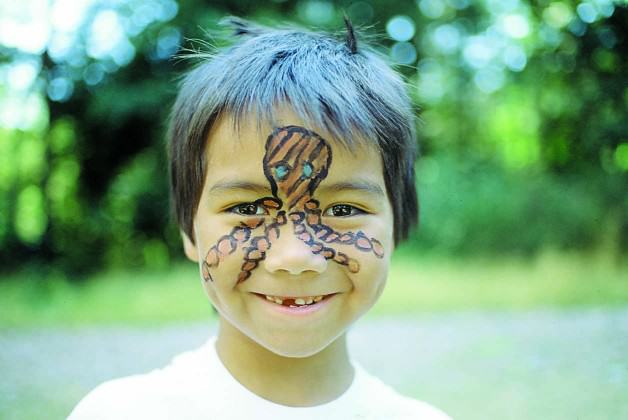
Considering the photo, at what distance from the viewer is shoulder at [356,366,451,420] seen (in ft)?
4.19

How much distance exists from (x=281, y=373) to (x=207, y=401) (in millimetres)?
154

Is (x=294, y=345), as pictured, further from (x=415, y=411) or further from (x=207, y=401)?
(x=415, y=411)

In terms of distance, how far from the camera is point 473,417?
7.02 feet

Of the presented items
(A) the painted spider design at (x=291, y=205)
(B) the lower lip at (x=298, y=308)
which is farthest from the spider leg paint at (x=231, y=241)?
(B) the lower lip at (x=298, y=308)

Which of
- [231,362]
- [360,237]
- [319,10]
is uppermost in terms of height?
[319,10]

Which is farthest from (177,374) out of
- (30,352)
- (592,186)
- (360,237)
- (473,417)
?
(592,186)

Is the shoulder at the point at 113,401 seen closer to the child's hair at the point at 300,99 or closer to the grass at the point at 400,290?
the child's hair at the point at 300,99

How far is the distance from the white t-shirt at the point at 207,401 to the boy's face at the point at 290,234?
136 millimetres

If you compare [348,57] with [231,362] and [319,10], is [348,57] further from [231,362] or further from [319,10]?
[319,10]

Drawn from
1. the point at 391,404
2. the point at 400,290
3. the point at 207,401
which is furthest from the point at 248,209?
the point at 400,290

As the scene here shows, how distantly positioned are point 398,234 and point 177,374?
587 mm

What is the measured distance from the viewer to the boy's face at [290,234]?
1.13 metres

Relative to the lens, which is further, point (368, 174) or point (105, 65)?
point (105, 65)

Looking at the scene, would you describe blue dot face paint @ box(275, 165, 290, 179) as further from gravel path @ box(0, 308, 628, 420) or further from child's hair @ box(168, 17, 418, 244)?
gravel path @ box(0, 308, 628, 420)
